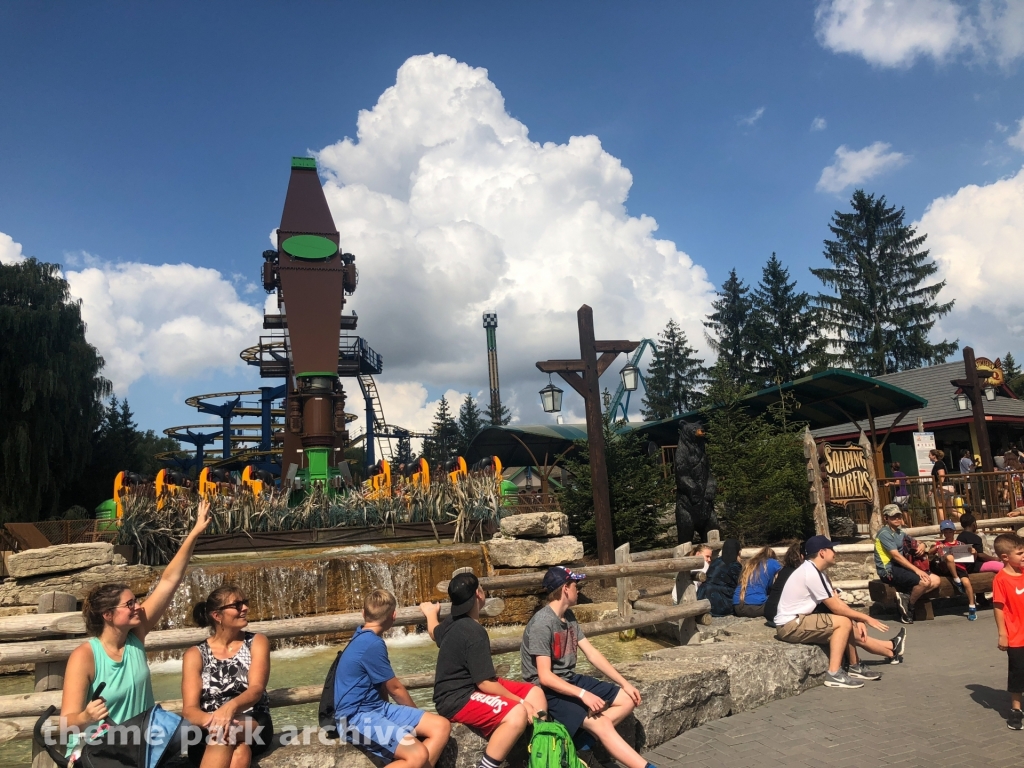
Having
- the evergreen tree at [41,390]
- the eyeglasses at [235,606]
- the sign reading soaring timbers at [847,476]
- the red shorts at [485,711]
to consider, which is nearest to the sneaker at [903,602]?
the sign reading soaring timbers at [847,476]

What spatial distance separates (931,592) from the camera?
8.70 m

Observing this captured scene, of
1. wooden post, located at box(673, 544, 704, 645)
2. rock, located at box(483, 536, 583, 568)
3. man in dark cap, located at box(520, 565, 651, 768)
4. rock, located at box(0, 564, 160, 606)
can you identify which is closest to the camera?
man in dark cap, located at box(520, 565, 651, 768)

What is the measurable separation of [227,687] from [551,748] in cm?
173

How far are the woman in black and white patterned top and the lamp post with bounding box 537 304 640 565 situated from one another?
777cm

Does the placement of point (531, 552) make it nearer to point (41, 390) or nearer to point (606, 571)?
point (606, 571)

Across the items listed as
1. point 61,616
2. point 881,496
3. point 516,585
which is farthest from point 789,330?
point 61,616

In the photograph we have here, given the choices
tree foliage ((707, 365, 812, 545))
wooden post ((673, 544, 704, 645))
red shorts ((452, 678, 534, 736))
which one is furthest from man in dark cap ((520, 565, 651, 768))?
tree foliage ((707, 365, 812, 545))

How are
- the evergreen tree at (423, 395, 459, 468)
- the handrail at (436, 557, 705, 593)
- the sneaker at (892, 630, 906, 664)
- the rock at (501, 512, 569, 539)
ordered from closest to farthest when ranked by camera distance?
1. the handrail at (436, 557, 705, 593)
2. the sneaker at (892, 630, 906, 664)
3. the rock at (501, 512, 569, 539)
4. the evergreen tree at (423, 395, 459, 468)

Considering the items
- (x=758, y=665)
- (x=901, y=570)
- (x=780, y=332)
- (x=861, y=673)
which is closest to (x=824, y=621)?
(x=861, y=673)

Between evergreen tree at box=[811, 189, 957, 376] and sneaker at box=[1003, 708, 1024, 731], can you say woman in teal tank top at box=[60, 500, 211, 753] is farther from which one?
evergreen tree at box=[811, 189, 957, 376]

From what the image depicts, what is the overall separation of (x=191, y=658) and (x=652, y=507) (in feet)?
35.1

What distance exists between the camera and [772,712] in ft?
17.3

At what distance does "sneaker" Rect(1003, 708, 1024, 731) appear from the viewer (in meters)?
4.63

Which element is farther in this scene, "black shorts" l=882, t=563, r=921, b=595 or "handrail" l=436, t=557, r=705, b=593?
"black shorts" l=882, t=563, r=921, b=595
